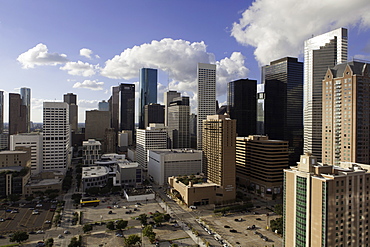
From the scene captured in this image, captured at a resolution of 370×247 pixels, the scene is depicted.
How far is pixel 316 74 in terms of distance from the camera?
141m

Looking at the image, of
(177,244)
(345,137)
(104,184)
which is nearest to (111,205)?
(104,184)

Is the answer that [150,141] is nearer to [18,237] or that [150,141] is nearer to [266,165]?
[266,165]

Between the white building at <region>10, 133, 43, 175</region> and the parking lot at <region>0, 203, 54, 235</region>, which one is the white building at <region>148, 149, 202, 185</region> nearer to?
the parking lot at <region>0, 203, 54, 235</region>

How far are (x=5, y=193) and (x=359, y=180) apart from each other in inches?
5031

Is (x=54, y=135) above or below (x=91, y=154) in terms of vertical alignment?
above

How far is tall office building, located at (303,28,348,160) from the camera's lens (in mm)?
133875

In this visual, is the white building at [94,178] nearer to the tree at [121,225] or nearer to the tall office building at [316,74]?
the tree at [121,225]

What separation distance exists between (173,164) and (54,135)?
7216cm

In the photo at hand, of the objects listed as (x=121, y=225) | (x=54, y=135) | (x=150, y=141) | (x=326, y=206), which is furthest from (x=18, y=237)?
(x=150, y=141)

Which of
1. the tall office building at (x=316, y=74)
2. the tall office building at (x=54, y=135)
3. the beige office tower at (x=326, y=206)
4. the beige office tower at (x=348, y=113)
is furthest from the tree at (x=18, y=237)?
the tall office building at (x=316, y=74)

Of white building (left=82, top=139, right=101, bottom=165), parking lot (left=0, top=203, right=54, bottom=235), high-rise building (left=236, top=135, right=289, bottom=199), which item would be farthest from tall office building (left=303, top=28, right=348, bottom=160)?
white building (left=82, top=139, right=101, bottom=165)

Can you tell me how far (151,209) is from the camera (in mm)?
95000

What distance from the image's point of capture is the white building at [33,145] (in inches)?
5645

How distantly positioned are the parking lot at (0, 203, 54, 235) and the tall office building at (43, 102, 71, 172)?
52364 mm
